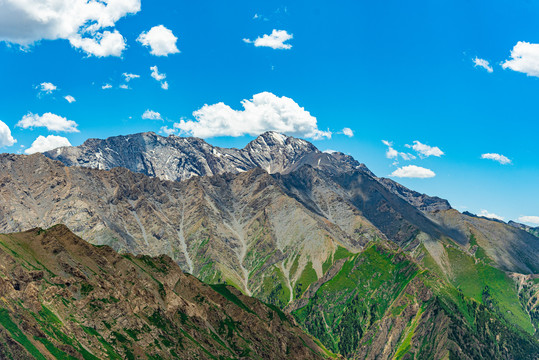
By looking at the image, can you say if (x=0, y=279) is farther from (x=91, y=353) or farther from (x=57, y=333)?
(x=91, y=353)

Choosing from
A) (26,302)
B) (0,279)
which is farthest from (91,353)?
(0,279)

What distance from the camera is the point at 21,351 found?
536ft

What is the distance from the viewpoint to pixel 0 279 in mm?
194250

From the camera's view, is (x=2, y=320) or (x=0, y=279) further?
(x=0, y=279)

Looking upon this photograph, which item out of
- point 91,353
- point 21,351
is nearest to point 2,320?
point 21,351

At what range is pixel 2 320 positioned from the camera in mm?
176625

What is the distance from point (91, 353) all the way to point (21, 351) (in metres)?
39.1

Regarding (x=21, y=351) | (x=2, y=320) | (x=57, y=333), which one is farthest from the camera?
(x=57, y=333)

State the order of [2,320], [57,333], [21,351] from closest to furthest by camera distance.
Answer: [21,351], [2,320], [57,333]

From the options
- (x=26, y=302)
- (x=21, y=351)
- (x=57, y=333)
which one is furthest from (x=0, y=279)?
(x=21, y=351)

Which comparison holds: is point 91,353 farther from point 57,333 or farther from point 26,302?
Answer: point 26,302

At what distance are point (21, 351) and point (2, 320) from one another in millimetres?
19475

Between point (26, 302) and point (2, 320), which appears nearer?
point (2, 320)

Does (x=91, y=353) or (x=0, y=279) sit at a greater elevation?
(x=0, y=279)
